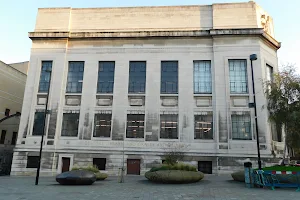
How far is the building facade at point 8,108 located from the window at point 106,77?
43.3 feet

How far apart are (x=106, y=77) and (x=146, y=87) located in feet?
13.8

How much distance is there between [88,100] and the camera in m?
23.5

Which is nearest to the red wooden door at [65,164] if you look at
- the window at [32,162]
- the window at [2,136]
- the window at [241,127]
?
the window at [32,162]

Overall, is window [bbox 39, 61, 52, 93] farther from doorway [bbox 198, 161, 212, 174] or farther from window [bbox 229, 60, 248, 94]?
window [bbox 229, 60, 248, 94]

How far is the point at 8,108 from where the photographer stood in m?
31.0

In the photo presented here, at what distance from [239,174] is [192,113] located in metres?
7.40

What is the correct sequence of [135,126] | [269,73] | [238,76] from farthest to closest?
[269,73] → [238,76] → [135,126]

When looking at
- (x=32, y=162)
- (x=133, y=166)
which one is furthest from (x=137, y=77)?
(x=32, y=162)

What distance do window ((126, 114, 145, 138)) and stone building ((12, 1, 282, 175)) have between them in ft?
0.30

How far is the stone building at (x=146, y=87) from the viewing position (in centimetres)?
2175

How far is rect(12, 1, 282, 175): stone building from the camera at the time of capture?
71.4 feet

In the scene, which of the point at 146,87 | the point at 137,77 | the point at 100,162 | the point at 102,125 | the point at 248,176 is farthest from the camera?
the point at 137,77

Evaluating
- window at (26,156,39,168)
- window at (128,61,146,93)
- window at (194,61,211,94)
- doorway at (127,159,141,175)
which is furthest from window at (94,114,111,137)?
window at (194,61,211,94)

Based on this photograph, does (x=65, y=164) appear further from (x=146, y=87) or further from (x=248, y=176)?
(x=248, y=176)
